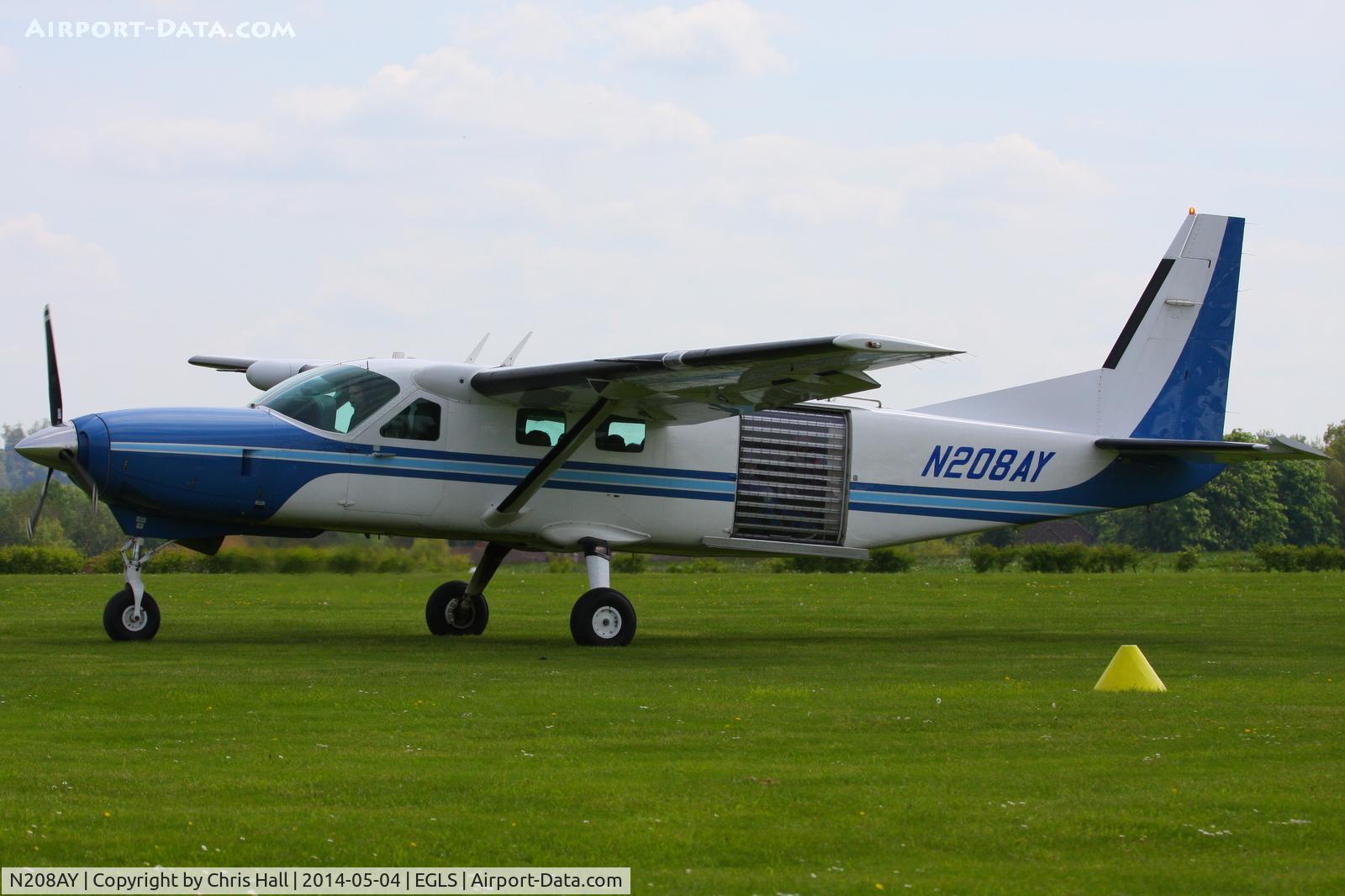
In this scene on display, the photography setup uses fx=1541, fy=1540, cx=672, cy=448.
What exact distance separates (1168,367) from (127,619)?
553 inches

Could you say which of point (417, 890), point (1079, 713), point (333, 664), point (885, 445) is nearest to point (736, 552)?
point (885, 445)

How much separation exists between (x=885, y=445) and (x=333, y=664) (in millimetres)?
8059

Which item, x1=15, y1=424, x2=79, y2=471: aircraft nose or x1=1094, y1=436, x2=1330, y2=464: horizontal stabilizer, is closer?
x1=15, y1=424, x2=79, y2=471: aircraft nose

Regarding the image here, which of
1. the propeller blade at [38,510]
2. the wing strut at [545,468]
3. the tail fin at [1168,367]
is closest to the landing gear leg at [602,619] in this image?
the wing strut at [545,468]

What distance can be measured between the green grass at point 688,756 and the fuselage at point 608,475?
3.57 ft

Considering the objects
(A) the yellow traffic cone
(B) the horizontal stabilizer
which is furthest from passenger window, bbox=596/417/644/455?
(A) the yellow traffic cone

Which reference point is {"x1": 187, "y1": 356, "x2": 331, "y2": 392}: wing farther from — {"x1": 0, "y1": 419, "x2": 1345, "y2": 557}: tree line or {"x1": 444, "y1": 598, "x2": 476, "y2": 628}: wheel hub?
{"x1": 0, "y1": 419, "x2": 1345, "y2": 557}: tree line

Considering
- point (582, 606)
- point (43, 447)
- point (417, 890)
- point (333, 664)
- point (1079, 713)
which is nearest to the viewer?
point (417, 890)

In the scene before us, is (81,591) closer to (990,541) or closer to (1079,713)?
(1079,713)

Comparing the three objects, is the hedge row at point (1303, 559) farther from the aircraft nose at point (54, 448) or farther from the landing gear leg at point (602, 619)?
the aircraft nose at point (54, 448)

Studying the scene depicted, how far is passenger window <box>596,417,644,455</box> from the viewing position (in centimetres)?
1864

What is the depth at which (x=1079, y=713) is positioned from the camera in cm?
1195

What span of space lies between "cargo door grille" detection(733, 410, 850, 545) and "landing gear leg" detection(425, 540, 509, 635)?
3.18 m

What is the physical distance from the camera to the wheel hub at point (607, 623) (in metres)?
17.8
